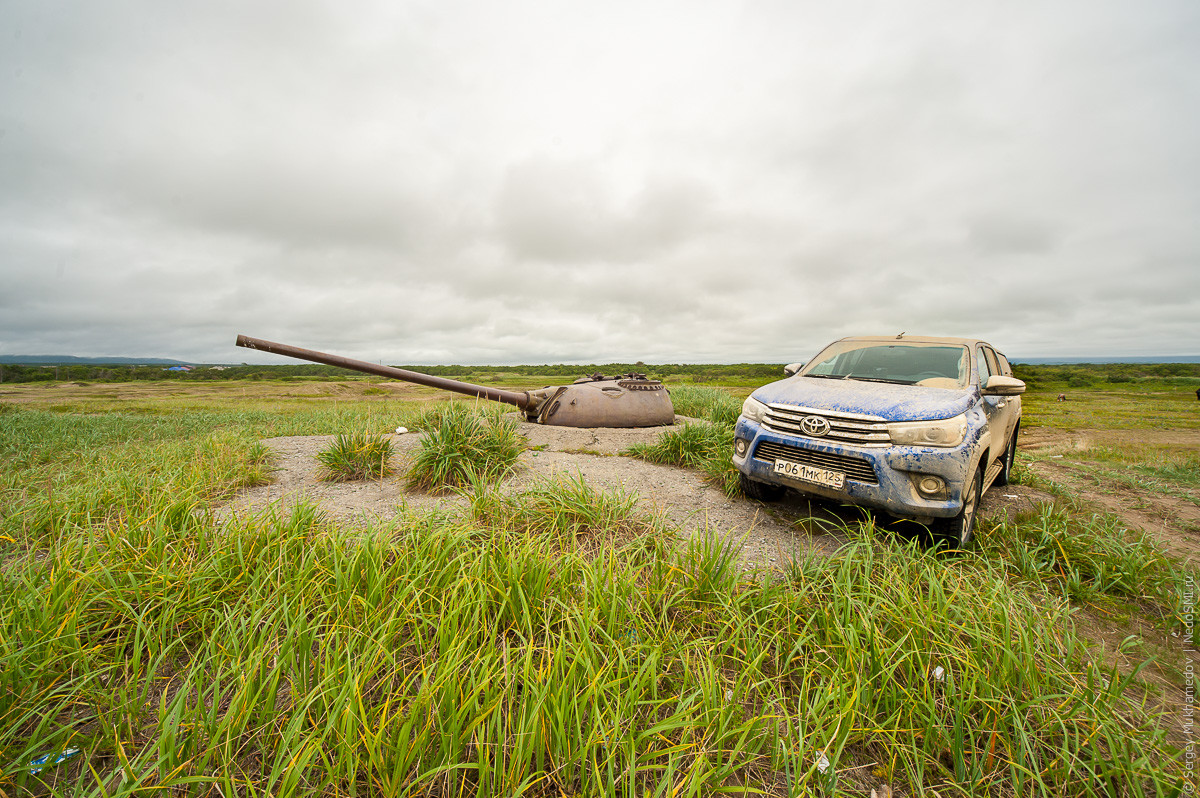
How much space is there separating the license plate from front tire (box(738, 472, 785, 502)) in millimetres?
730

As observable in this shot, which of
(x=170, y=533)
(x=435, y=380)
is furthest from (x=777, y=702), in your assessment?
(x=435, y=380)

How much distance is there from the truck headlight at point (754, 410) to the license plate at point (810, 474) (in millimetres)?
465

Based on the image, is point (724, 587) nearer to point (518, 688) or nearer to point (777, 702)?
point (777, 702)

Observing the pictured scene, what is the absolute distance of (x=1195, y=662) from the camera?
2.41 meters

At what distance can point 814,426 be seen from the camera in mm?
3484

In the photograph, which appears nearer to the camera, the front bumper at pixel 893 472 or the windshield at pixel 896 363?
the front bumper at pixel 893 472

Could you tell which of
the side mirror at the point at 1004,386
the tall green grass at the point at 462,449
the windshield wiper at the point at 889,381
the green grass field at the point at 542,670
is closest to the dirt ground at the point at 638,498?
the tall green grass at the point at 462,449

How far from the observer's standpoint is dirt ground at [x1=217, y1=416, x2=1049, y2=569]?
11.6ft

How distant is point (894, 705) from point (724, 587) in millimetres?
878

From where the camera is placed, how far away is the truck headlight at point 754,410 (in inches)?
154

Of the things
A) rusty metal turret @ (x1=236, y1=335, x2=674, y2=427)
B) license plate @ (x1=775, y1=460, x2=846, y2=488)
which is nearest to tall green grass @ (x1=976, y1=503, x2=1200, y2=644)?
license plate @ (x1=775, y1=460, x2=846, y2=488)

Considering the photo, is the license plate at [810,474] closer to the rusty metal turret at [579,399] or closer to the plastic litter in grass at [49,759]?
the plastic litter in grass at [49,759]

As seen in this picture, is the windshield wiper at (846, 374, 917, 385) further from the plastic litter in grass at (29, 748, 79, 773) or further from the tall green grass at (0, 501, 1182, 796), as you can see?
the plastic litter in grass at (29, 748, 79, 773)

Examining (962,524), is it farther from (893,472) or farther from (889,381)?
(889,381)
